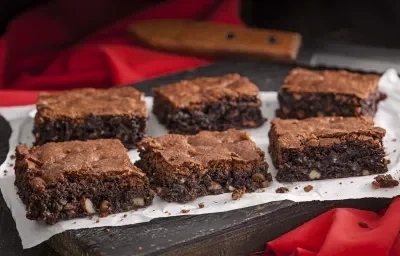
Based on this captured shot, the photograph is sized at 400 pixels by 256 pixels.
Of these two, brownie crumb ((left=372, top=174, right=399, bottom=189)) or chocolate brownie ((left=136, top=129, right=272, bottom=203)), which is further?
brownie crumb ((left=372, top=174, right=399, bottom=189))

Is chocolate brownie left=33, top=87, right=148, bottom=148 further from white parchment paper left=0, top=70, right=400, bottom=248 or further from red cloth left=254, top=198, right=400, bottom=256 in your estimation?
red cloth left=254, top=198, right=400, bottom=256

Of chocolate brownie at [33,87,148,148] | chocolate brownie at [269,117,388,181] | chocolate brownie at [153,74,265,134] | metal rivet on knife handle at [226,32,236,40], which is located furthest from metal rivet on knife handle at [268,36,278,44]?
chocolate brownie at [269,117,388,181]

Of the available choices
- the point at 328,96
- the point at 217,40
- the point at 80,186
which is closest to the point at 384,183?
the point at 328,96

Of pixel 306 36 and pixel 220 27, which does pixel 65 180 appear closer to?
pixel 220 27

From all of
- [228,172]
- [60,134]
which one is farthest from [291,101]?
[60,134]

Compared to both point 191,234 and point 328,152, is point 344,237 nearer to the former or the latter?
point 328,152

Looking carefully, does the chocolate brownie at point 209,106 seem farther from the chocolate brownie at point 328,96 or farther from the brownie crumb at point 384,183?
the brownie crumb at point 384,183
